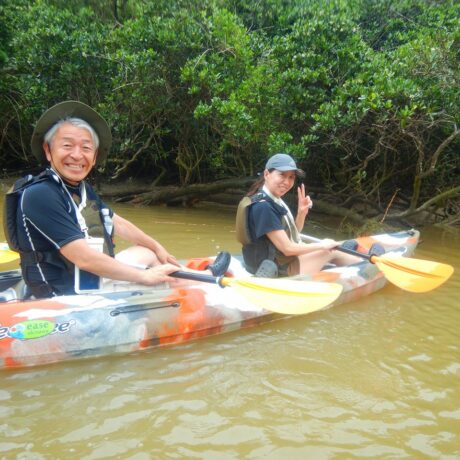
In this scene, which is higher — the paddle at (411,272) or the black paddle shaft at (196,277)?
the black paddle shaft at (196,277)

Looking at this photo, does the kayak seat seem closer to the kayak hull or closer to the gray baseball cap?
the kayak hull

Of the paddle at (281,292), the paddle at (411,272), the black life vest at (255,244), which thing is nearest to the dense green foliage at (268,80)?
the paddle at (411,272)

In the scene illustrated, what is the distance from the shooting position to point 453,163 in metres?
7.36

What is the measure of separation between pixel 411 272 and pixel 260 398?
1.79 m

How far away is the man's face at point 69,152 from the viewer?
2436mm

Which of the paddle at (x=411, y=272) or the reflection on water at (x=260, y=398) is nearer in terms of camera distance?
the reflection on water at (x=260, y=398)

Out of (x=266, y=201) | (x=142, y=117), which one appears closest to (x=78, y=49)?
(x=142, y=117)

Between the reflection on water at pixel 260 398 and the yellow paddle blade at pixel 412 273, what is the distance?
0.28m

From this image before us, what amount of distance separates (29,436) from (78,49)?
6.74 meters

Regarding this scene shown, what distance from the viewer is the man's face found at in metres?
2.44

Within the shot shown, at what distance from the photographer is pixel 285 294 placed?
2.92 m

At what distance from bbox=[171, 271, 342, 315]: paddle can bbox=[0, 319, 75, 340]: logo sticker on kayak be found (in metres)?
0.75

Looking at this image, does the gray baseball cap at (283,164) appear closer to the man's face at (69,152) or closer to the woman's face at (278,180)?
the woman's face at (278,180)

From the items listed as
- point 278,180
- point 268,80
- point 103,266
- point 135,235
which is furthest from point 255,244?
point 268,80
